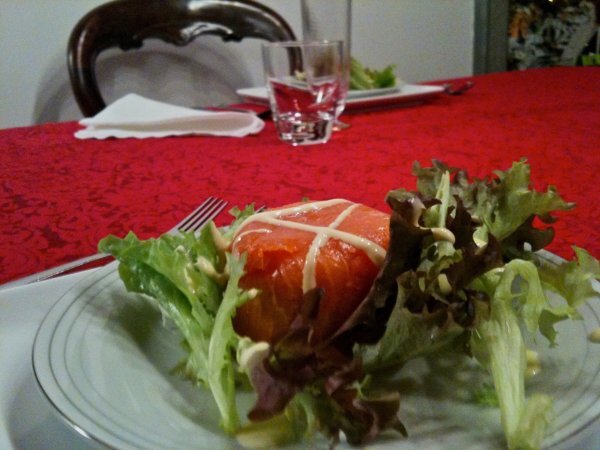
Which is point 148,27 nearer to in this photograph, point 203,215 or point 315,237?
point 203,215

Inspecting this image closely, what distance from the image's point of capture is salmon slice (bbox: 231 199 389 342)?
1.46 feet

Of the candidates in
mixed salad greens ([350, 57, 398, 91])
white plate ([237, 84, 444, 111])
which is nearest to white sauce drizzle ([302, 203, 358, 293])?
white plate ([237, 84, 444, 111])

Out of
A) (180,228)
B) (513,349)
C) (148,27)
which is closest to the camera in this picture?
(513,349)

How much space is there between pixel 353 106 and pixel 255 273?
3.29 feet

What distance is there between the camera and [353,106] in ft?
4.59

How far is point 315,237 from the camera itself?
1.53ft

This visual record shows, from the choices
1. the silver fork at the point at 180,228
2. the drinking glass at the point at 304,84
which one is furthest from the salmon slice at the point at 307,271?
the drinking glass at the point at 304,84

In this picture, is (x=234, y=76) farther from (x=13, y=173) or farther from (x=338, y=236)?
(x=338, y=236)

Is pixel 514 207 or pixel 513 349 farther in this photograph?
pixel 514 207

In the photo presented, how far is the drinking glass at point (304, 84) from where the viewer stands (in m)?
1.14

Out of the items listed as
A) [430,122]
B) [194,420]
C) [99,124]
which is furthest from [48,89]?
[194,420]

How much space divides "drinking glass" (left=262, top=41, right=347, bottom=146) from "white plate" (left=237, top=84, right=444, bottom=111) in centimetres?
22

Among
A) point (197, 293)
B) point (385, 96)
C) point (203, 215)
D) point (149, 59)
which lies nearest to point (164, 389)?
point (197, 293)

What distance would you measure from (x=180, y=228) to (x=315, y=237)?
24 centimetres
